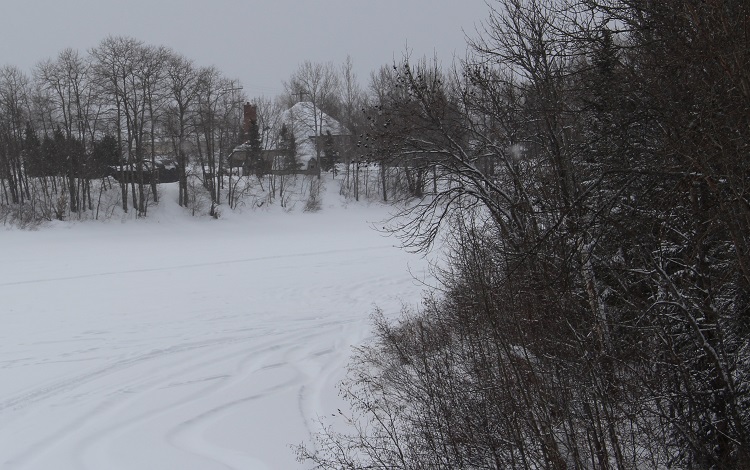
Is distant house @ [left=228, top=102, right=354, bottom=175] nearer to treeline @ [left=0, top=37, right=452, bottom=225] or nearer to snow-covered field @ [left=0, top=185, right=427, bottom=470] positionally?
treeline @ [left=0, top=37, right=452, bottom=225]

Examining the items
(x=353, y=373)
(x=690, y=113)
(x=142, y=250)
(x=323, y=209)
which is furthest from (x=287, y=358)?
Answer: (x=323, y=209)

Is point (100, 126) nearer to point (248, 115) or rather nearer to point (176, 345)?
point (248, 115)

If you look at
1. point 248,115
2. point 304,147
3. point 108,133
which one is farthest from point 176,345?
point 248,115

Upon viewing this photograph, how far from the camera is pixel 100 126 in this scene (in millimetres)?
52156

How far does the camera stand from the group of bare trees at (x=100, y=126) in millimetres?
48062

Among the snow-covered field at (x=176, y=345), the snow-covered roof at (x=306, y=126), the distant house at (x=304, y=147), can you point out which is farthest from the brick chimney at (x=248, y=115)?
the snow-covered field at (x=176, y=345)

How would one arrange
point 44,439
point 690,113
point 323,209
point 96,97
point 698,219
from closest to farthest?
point 690,113 < point 698,219 < point 44,439 < point 96,97 < point 323,209

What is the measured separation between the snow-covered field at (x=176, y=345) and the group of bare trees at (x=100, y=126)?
10177mm

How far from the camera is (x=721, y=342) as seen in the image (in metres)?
6.77

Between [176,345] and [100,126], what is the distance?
131 ft

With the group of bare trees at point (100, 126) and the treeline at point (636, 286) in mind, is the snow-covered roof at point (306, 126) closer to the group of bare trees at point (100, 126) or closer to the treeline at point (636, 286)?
the group of bare trees at point (100, 126)

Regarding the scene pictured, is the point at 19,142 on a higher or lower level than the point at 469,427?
higher

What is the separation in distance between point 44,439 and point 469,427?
7.04 metres

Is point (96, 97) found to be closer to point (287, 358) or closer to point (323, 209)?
point (323, 209)
